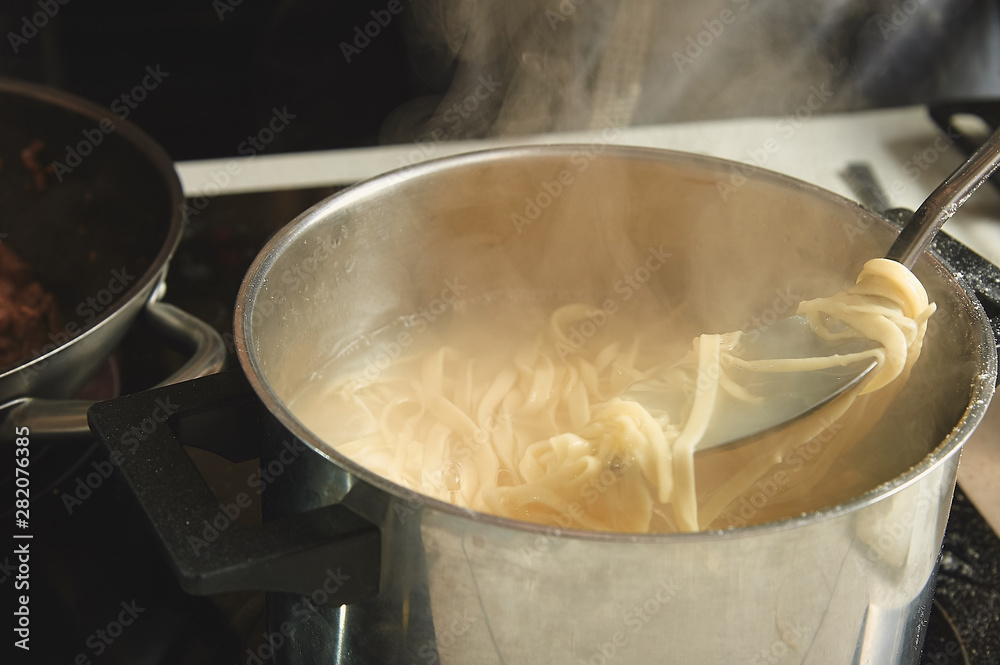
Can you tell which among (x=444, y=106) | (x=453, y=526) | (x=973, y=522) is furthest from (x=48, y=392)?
(x=444, y=106)

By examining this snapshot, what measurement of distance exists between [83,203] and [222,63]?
66 centimetres

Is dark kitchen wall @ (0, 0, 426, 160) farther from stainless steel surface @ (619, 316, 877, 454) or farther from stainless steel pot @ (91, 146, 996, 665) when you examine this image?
stainless steel surface @ (619, 316, 877, 454)

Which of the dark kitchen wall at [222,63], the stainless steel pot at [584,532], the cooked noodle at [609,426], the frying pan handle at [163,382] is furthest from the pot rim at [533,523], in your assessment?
the dark kitchen wall at [222,63]

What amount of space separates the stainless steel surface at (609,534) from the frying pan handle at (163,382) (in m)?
0.10

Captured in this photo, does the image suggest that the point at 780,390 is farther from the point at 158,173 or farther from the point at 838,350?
the point at 158,173

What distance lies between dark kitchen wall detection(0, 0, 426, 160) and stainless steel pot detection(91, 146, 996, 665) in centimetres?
102

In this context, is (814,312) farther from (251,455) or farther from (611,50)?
(611,50)

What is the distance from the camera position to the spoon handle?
86cm

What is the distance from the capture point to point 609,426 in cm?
89

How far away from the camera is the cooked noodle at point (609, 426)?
32.9 inches

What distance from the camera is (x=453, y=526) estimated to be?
1.83 feet

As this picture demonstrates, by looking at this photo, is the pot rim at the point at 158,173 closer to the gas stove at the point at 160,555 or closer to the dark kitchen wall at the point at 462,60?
the gas stove at the point at 160,555

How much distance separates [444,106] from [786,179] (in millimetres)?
1243

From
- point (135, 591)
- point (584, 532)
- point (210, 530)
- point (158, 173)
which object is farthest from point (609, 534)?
point (158, 173)
